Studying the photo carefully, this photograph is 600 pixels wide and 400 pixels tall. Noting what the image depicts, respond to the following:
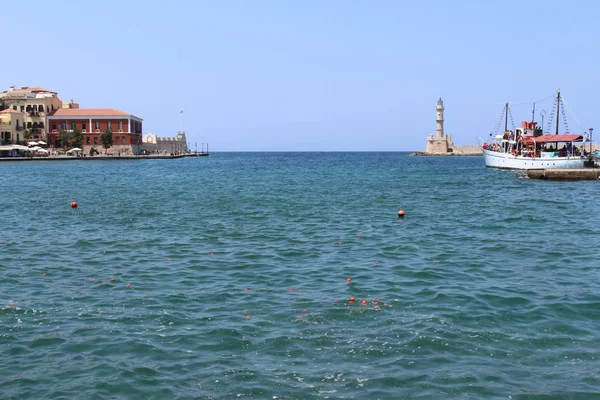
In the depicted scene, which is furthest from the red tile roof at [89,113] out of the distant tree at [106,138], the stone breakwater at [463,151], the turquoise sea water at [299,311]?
the turquoise sea water at [299,311]

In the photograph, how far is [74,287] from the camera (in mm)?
12742

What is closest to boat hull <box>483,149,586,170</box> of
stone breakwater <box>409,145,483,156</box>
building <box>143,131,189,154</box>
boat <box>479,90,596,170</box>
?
boat <box>479,90,596,170</box>

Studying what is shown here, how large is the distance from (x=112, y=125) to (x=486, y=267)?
10762cm

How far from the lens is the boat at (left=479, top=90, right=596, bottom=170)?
61.0 metres

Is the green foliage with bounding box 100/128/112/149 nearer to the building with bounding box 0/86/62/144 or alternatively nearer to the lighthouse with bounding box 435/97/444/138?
the building with bounding box 0/86/62/144

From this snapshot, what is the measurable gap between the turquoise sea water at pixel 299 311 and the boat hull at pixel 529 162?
134 feet

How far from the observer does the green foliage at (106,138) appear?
111250 mm

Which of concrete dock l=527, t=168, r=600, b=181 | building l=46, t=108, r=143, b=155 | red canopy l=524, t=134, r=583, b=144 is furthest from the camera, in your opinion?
building l=46, t=108, r=143, b=155

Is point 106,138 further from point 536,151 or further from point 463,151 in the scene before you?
point 463,151

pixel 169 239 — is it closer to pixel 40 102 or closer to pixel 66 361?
pixel 66 361

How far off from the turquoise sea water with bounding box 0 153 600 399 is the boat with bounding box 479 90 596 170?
1637 inches

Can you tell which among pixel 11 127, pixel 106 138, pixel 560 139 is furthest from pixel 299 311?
pixel 11 127

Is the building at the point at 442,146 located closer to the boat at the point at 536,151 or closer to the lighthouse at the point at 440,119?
the lighthouse at the point at 440,119

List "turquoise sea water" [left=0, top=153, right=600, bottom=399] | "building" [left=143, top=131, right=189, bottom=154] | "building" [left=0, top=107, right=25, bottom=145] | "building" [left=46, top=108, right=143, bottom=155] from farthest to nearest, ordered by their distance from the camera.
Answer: "building" [left=143, top=131, right=189, bottom=154] < "building" [left=46, top=108, right=143, bottom=155] < "building" [left=0, top=107, right=25, bottom=145] < "turquoise sea water" [left=0, top=153, right=600, bottom=399]
